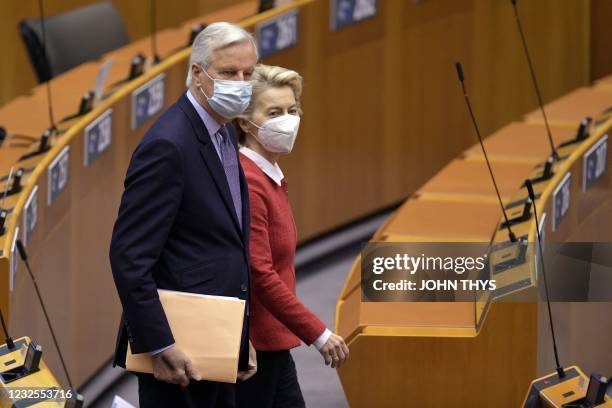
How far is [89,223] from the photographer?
405 cm

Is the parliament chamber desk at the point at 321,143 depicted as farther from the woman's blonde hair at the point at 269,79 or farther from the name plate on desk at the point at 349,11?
the woman's blonde hair at the point at 269,79

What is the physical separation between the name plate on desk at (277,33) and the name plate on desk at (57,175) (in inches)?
45.8

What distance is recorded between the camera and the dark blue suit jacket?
7.20ft

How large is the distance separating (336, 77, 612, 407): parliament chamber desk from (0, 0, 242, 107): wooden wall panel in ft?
8.72

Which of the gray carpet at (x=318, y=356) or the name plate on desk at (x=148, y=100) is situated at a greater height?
the name plate on desk at (x=148, y=100)

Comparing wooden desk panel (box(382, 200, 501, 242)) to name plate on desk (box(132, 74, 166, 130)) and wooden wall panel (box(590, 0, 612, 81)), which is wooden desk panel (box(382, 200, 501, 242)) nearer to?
name plate on desk (box(132, 74, 166, 130))

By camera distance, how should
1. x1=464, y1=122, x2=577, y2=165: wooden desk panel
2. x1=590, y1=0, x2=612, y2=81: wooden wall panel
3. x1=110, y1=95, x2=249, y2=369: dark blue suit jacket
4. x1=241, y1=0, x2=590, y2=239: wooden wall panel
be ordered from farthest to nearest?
x1=590, y1=0, x2=612, y2=81: wooden wall panel
x1=241, y1=0, x2=590, y2=239: wooden wall panel
x1=464, y1=122, x2=577, y2=165: wooden desk panel
x1=110, y1=95, x2=249, y2=369: dark blue suit jacket

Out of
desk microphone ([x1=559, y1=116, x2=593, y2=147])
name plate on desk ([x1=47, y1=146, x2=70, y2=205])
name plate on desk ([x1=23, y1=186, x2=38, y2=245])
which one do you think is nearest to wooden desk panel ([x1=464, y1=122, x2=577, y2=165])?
desk microphone ([x1=559, y1=116, x2=593, y2=147])

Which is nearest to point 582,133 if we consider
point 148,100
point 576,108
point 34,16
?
point 576,108

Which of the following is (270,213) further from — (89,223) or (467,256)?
(89,223)

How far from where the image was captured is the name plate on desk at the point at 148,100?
4.32 m

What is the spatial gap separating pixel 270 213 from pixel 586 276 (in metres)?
1.32

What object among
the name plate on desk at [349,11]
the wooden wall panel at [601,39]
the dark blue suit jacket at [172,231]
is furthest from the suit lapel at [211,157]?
the wooden wall panel at [601,39]

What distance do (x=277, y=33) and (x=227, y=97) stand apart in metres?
2.67
